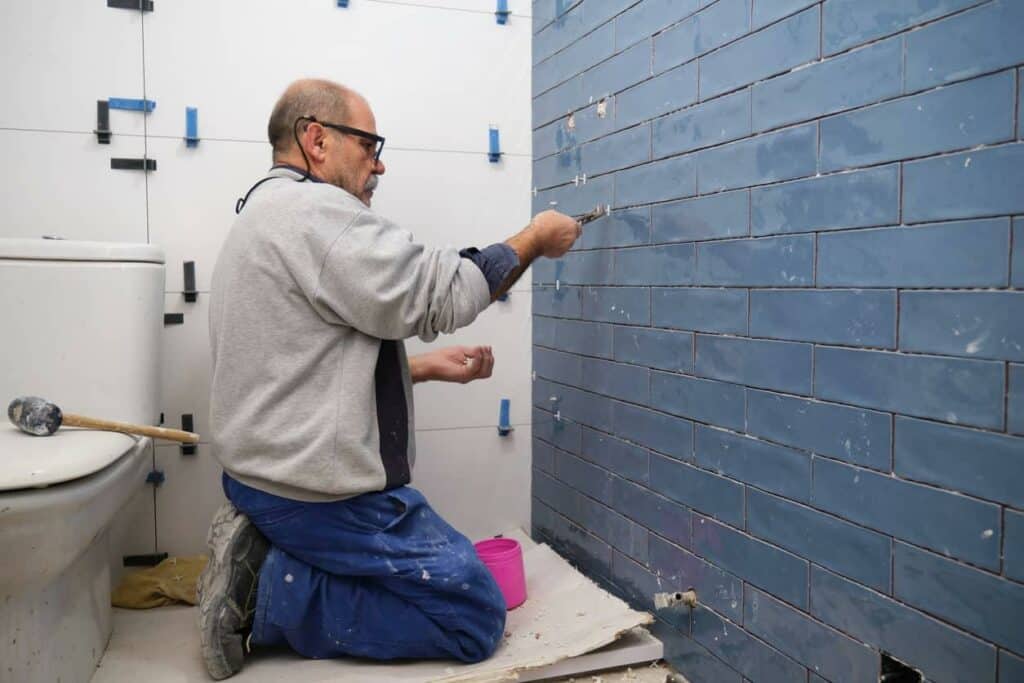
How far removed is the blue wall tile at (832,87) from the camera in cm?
112

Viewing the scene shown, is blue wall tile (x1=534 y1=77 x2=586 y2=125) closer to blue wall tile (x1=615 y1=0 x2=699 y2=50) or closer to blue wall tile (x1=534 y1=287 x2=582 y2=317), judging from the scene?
blue wall tile (x1=615 y1=0 x2=699 y2=50)

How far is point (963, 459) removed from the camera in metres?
1.03

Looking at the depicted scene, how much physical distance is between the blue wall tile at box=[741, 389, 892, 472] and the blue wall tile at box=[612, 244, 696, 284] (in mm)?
316

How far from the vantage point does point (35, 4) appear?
1.94 meters

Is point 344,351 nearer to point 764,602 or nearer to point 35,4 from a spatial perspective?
point 764,602

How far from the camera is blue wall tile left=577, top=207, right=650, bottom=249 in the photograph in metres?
1.77

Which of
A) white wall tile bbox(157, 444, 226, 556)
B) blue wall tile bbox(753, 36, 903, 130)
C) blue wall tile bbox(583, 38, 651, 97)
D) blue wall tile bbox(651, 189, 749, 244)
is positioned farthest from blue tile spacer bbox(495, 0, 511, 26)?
white wall tile bbox(157, 444, 226, 556)

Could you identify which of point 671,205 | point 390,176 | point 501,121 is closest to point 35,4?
point 390,176

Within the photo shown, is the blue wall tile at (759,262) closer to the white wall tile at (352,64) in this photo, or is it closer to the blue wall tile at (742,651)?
the blue wall tile at (742,651)

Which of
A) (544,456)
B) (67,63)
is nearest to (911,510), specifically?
(544,456)

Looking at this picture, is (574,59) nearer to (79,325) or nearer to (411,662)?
(79,325)

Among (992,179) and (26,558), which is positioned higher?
(992,179)

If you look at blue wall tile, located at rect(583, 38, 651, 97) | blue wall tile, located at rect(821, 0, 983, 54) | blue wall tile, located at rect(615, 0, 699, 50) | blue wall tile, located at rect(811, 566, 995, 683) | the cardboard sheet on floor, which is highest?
blue wall tile, located at rect(615, 0, 699, 50)

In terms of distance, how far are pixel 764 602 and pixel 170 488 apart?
60.0 inches
